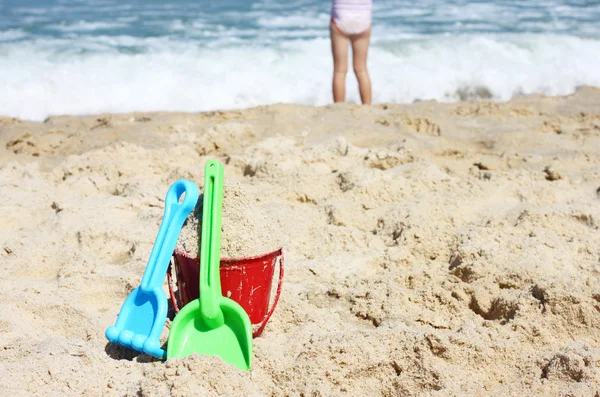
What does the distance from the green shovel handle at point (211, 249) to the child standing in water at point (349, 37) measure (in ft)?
10.4

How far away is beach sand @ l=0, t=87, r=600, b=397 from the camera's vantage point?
1673 millimetres

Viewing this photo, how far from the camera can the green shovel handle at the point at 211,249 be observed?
1706mm

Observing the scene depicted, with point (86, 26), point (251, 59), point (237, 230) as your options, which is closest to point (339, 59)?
point (251, 59)

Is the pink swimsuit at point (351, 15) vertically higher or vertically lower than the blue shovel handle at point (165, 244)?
higher

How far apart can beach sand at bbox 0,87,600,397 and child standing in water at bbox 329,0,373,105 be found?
745 mm

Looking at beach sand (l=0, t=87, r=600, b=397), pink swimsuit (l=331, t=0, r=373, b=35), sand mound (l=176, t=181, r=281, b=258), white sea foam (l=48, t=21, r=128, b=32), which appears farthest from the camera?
white sea foam (l=48, t=21, r=128, b=32)

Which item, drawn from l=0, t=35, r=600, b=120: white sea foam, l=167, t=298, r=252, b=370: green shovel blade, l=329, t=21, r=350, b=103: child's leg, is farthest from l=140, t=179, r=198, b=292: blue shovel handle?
l=0, t=35, r=600, b=120: white sea foam

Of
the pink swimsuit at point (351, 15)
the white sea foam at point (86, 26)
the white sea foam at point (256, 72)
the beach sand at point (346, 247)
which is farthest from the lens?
the white sea foam at point (86, 26)

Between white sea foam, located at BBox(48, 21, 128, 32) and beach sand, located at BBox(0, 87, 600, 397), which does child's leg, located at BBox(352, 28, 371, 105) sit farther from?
white sea foam, located at BBox(48, 21, 128, 32)

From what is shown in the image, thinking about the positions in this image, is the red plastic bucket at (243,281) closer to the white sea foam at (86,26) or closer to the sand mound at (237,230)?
the sand mound at (237,230)

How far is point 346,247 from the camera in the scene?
244cm

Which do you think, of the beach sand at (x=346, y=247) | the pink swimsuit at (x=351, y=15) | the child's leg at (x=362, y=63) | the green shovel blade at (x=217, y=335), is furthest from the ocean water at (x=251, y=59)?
the green shovel blade at (x=217, y=335)

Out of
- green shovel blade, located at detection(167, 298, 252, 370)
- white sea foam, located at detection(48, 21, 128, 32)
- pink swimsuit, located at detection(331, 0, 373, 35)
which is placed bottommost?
white sea foam, located at detection(48, 21, 128, 32)

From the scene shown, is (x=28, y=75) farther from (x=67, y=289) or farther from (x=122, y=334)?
(x=122, y=334)
